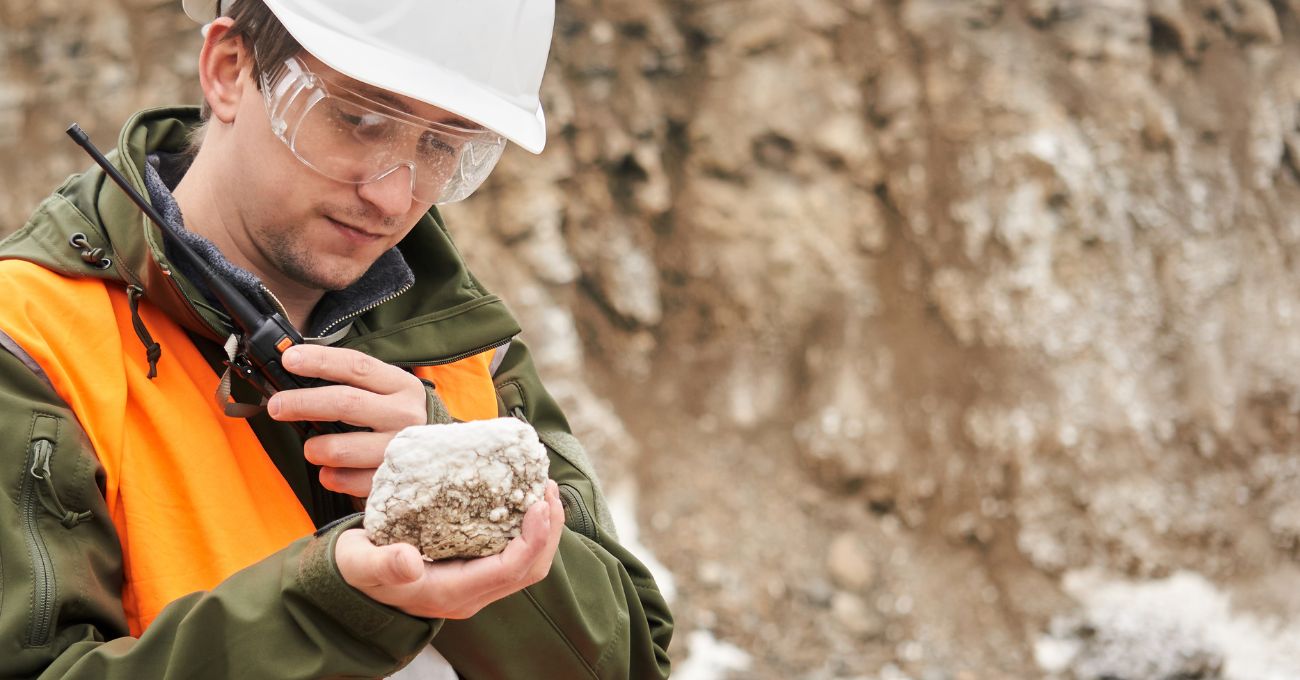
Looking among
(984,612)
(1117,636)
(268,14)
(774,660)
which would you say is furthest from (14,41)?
(1117,636)

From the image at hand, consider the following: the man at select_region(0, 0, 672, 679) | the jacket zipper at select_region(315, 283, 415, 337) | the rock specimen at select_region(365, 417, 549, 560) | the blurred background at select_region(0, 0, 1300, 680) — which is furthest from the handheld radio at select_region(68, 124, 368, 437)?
the blurred background at select_region(0, 0, 1300, 680)

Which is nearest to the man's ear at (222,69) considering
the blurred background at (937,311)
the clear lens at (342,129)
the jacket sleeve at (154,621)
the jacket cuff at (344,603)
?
the clear lens at (342,129)

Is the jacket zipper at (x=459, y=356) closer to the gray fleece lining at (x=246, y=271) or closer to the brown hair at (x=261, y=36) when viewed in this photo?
the gray fleece lining at (x=246, y=271)

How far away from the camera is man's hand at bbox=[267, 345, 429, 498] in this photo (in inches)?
58.7

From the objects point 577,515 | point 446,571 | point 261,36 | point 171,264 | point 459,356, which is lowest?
point 577,515

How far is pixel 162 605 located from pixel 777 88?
204 inches

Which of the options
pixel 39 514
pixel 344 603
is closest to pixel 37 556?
pixel 39 514

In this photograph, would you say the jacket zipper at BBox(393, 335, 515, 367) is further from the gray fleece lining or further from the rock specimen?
the rock specimen

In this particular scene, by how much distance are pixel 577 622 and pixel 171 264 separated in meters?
0.77

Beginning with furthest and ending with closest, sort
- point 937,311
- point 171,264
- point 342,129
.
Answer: point 937,311 → point 342,129 → point 171,264

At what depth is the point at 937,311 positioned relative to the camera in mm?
6125

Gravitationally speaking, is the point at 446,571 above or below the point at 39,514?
below

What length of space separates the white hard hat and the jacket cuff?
676mm

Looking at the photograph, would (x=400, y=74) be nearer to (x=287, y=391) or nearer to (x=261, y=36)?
(x=261, y=36)
